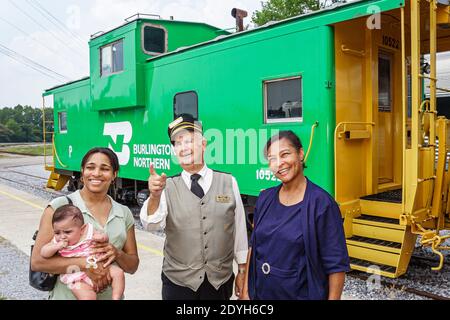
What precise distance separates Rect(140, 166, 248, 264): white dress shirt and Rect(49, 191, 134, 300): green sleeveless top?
4.2 inches

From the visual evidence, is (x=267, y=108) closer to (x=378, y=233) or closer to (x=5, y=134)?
(x=378, y=233)

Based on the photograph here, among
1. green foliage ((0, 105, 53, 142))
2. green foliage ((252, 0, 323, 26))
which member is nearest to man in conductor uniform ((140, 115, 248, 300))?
green foliage ((252, 0, 323, 26))

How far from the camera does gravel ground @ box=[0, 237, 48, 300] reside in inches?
189

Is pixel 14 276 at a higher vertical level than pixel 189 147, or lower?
lower

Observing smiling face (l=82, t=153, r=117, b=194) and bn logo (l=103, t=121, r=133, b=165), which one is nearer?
smiling face (l=82, t=153, r=117, b=194)

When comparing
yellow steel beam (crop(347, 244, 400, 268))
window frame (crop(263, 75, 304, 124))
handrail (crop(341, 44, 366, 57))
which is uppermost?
handrail (crop(341, 44, 366, 57))

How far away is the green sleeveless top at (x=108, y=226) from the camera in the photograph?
7.14 ft

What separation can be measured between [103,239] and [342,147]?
150 inches

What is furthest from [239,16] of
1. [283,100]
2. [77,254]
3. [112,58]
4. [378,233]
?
[77,254]

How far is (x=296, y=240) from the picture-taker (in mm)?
2143

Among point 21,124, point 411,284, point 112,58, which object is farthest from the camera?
point 21,124

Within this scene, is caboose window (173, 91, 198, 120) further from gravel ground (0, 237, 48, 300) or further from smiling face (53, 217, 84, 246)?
smiling face (53, 217, 84, 246)

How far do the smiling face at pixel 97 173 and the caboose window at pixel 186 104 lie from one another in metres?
4.69

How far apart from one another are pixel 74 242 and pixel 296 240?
1080 mm
